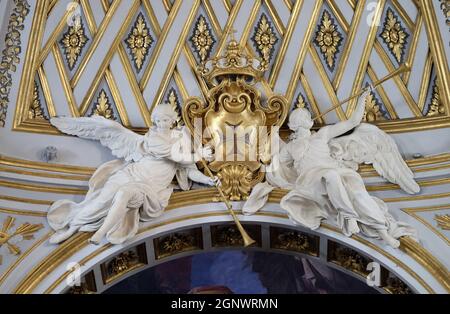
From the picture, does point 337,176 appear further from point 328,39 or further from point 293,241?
point 328,39

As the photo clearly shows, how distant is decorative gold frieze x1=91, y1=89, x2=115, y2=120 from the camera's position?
1514 centimetres

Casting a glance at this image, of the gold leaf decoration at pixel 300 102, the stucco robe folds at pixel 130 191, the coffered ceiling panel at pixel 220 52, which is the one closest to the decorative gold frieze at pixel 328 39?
the coffered ceiling panel at pixel 220 52

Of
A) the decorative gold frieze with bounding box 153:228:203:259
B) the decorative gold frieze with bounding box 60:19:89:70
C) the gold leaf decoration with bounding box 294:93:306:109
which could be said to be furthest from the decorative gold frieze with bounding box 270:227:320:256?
the decorative gold frieze with bounding box 60:19:89:70

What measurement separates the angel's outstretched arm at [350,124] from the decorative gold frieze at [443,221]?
4.73 ft

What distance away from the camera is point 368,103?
15039 mm

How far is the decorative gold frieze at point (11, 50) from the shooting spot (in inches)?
588

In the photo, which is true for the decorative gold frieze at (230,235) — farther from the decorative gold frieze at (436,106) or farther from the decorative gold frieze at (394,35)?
the decorative gold frieze at (394,35)

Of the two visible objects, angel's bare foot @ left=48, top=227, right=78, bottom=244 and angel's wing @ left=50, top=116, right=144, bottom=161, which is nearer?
angel's bare foot @ left=48, top=227, right=78, bottom=244

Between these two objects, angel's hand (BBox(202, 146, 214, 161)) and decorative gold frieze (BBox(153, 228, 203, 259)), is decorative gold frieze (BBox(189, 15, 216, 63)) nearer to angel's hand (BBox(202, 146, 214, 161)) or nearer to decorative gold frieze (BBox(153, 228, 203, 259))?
angel's hand (BBox(202, 146, 214, 161))

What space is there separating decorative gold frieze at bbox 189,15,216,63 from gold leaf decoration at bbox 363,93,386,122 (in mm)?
2066

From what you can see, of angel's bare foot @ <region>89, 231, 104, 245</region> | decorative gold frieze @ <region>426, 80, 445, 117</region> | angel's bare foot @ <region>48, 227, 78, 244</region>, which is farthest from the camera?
decorative gold frieze @ <region>426, 80, 445, 117</region>

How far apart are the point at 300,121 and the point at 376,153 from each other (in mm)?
950

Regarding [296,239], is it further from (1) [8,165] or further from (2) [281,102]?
(1) [8,165]

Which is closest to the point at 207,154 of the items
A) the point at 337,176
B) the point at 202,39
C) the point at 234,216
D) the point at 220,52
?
the point at 234,216
